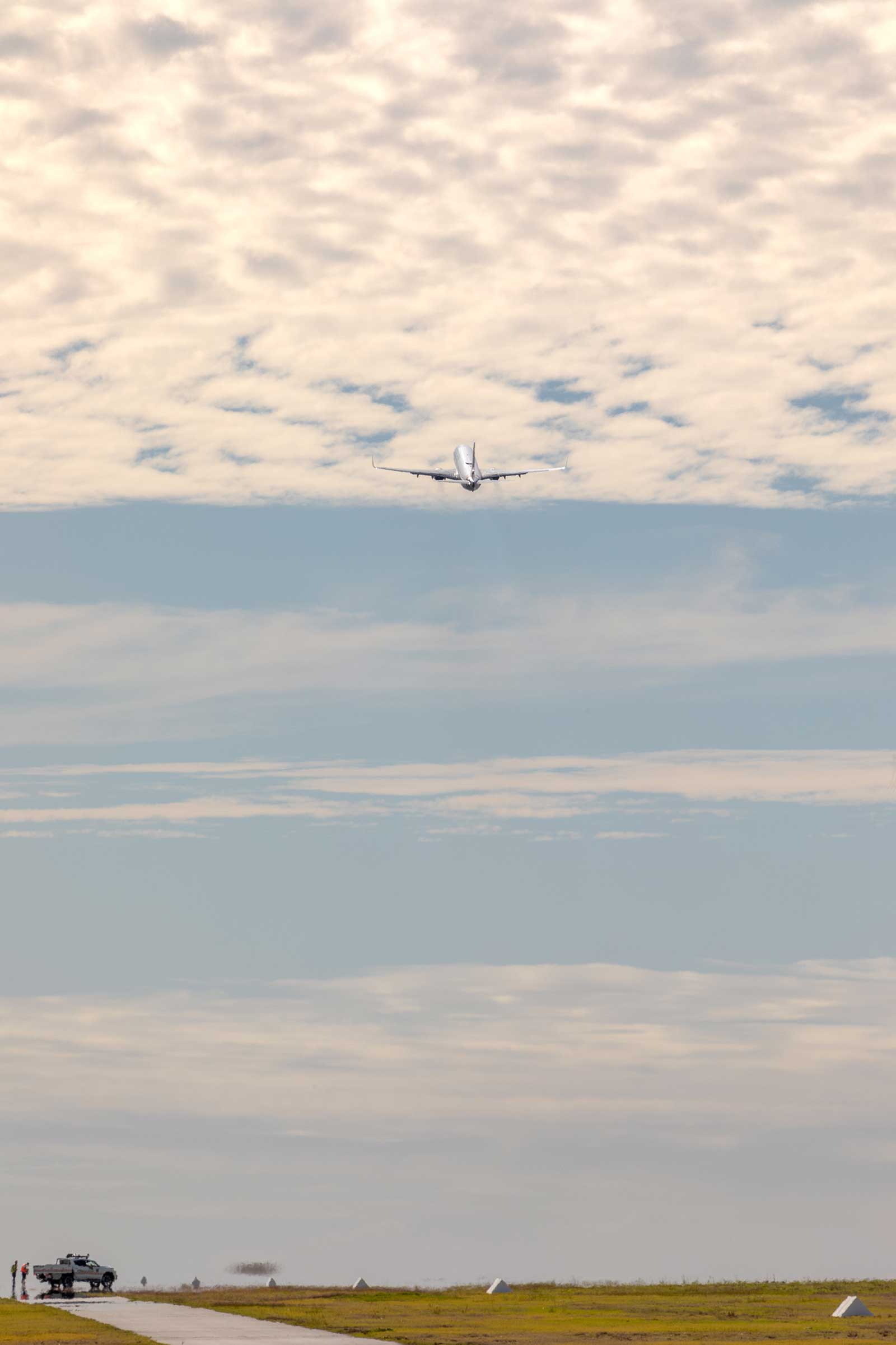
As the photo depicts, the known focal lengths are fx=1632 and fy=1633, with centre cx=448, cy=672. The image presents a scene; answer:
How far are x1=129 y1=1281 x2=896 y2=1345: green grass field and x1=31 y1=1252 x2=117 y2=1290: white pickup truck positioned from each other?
6.04 m

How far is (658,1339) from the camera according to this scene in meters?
74.8

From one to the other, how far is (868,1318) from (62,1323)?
140ft

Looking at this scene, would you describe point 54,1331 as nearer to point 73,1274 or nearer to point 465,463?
→ point 73,1274

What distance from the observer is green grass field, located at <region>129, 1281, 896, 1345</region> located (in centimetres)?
7738


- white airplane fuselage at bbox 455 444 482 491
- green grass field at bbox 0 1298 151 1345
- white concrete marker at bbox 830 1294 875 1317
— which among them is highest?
white airplane fuselage at bbox 455 444 482 491

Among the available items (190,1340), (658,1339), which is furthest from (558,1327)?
(190,1340)

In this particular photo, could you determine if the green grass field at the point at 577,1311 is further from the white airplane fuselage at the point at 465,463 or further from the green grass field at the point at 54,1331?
the white airplane fuselage at the point at 465,463

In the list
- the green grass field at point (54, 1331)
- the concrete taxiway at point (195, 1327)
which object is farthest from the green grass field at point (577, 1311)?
the green grass field at point (54, 1331)

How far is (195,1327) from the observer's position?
77812 mm

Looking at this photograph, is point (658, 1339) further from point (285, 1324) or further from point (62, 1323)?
point (62, 1323)

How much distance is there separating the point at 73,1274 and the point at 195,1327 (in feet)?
153

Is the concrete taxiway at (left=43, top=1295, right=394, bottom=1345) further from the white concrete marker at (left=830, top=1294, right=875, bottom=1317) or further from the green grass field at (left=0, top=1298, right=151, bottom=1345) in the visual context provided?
the white concrete marker at (left=830, top=1294, right=875, bottom=1317)

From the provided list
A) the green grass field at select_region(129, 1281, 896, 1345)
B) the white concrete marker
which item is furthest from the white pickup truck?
the white concrete marker

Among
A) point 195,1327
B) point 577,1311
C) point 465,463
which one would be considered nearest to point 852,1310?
point 577,1311
